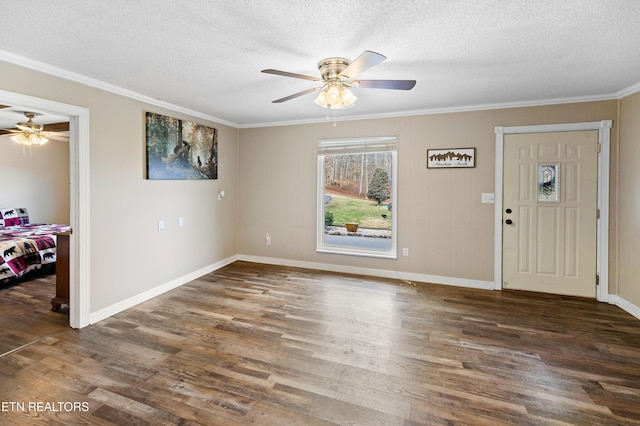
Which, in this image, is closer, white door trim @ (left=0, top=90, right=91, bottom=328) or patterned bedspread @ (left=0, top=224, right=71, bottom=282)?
white door trim @ (left=0, top=90, right=91, bottom=328)

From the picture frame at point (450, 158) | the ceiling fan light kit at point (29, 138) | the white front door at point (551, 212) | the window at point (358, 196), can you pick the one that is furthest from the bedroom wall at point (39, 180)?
the white front door at point (551, 212)

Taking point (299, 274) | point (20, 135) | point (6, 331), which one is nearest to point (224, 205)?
point (299, 274)

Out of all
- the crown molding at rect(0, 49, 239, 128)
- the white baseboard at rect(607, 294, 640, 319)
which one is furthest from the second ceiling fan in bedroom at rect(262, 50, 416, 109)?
the white baseboard at rect(607, 294, 640, 319)

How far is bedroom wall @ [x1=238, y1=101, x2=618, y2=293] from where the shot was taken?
4.02m

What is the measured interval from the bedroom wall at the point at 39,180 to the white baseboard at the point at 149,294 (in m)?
3.75

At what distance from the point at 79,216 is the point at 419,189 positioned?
154 inches

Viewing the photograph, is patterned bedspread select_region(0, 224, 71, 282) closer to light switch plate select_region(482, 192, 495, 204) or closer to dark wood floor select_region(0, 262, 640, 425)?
dark wood floor select_region(0, 262, 640, 425)

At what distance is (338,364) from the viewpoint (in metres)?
2.37

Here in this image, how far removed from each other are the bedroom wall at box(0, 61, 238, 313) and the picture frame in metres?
3.24

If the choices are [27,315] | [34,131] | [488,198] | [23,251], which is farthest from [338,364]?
[34,131]

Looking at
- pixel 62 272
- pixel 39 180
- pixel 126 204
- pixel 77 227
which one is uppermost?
pixel 39 180

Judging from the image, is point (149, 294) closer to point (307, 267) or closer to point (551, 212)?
point (307, 267)

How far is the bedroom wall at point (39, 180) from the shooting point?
5883mm

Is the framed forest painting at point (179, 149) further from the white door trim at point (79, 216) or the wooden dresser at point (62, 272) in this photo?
the wooden dresser at point (62, 272)
